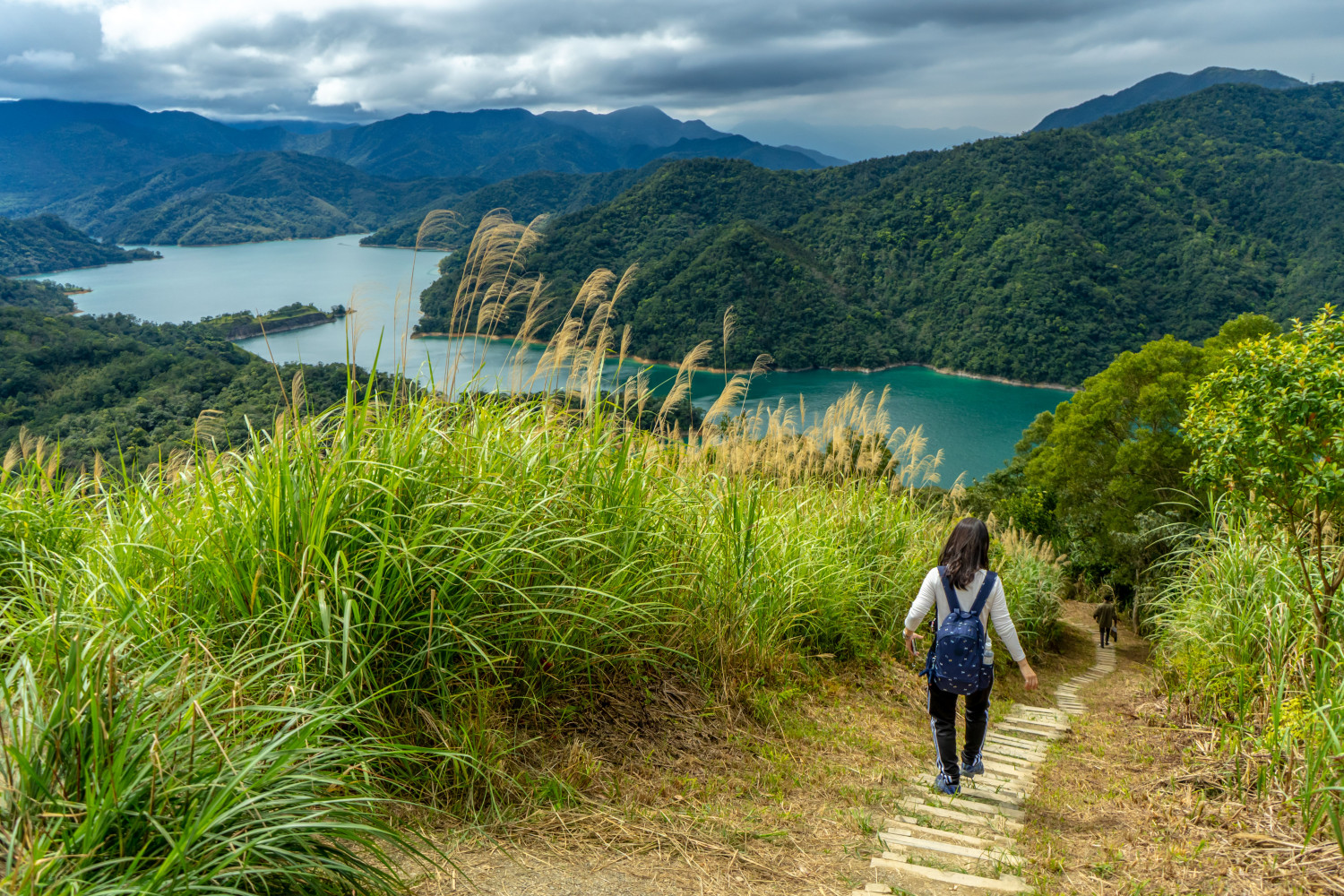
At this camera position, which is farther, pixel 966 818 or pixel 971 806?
pixel 971 806

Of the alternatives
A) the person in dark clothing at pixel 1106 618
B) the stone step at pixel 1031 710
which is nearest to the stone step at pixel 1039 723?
the stone step at pixel 1031 710

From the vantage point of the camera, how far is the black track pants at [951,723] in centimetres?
259

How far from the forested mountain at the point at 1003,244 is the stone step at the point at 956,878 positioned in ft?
139

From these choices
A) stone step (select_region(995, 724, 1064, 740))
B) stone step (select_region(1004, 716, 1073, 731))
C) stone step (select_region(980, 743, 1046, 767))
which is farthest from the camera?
stone step (select_region(1004, 716, 1073, 731))

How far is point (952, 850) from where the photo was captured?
204cm

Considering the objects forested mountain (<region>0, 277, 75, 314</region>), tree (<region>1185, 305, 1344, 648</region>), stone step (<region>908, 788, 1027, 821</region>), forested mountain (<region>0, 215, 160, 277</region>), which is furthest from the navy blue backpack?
forested mountain (<region>0, 215, 160, 277</region>)

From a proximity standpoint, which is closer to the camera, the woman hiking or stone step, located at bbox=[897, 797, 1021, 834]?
stone step, located at bbox=[897, 797, 1021, 834]

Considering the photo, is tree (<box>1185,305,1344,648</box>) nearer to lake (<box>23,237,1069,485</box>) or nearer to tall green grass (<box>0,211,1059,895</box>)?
tall green grass (<box>0,211,1059,895</box>)

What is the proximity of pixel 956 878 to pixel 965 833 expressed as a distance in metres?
0.37

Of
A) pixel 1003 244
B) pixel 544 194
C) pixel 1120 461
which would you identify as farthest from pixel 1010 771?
pixel 544 194

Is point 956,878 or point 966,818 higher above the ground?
point 956,878

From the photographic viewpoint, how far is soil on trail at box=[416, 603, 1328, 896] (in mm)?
1745

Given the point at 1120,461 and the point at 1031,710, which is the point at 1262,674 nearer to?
the point at 1031,710

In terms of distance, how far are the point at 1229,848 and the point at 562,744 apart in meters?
1.96
